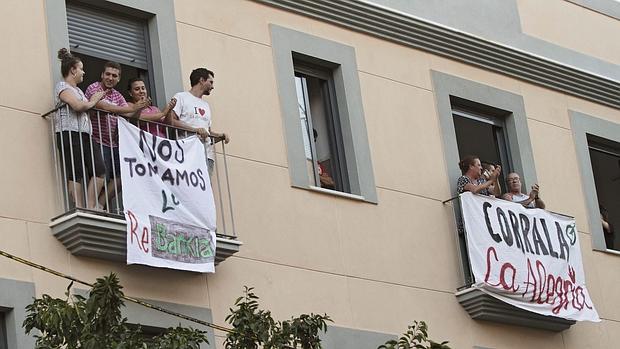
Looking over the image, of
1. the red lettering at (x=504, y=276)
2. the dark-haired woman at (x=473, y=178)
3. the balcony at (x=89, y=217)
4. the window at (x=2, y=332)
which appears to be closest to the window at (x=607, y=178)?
the dark-haired woman at (x=473, y=178)

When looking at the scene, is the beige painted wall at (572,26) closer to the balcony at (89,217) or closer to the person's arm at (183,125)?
the person's arm at (183,125)

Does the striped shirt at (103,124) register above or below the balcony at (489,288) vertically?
above

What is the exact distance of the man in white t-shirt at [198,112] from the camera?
22250mm

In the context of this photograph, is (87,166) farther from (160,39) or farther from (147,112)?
(160,39)

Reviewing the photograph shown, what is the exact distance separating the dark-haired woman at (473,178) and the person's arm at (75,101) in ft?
19.9

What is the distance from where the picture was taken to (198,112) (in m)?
22.4

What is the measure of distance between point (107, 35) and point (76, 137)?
212 cm

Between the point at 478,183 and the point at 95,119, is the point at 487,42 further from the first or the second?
the point at 95,119

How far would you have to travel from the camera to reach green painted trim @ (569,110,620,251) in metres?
27.4

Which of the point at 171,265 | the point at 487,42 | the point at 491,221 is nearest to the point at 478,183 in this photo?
the point at 491,221

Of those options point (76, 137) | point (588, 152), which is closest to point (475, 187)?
point (588, 152)

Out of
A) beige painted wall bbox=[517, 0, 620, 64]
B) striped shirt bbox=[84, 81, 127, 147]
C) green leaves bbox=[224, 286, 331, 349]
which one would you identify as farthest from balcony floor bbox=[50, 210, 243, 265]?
beige painted wall bbox=[517, 0, 620, 64]

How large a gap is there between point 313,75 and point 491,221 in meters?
2.94

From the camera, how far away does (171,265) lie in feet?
69.2
